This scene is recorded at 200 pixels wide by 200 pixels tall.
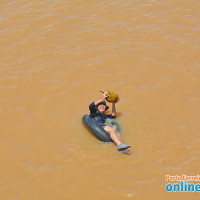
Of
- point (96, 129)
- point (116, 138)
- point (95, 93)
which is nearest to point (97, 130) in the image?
point (96, 129)

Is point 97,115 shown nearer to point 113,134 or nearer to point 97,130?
point 97,130

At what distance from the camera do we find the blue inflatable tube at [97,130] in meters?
6.50

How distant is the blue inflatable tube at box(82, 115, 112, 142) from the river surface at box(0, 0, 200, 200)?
17 cm

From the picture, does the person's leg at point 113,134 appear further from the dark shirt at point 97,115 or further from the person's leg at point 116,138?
the dark shirt at point 97,115

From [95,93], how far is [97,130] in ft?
5.47

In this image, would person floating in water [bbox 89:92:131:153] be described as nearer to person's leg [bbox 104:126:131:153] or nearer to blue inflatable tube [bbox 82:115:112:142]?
person's leg [bbox 104:126:131:153]

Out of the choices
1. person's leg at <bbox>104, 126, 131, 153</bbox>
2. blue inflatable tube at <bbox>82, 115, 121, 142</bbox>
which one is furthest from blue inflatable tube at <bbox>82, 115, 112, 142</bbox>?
person's leg at <bbox>104, 126, 131, 153</bbox>

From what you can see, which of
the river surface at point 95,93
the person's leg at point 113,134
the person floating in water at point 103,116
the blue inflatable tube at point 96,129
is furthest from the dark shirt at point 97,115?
A: the river surface at point 95,93

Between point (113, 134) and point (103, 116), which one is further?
point (103, 116)

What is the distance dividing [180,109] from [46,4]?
752 centimetres

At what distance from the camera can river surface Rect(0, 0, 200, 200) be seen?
226 inches

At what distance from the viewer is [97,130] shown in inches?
257

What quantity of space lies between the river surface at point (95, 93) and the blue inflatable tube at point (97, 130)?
0.17m

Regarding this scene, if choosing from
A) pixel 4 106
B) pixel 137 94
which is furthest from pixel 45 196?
pixel 137 94
